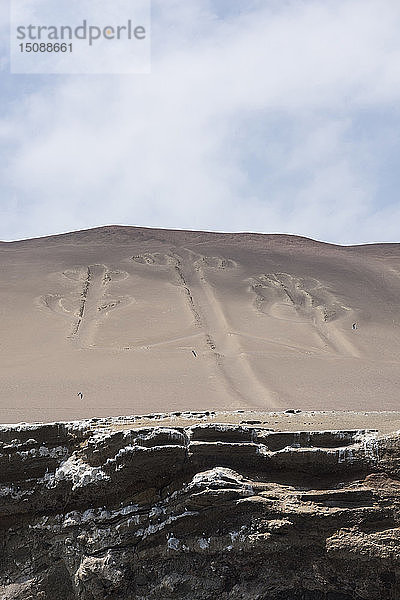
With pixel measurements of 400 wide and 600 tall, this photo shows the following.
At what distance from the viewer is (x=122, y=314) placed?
77.6 ft

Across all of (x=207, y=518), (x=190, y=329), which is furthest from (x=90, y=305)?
(x=207, y=518)

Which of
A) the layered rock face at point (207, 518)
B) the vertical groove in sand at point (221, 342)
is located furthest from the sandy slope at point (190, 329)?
the layered rock face at point (207, 518)

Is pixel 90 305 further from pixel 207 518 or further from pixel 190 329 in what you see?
pixel 207 518

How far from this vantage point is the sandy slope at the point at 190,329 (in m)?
16.8

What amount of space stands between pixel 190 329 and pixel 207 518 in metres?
17.3

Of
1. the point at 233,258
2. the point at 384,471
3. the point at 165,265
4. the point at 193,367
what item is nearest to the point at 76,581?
the point at 384,471

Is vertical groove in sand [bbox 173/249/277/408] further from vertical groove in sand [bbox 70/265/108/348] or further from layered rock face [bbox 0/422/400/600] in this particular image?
layered rock face [bbox 0/422/400/600]

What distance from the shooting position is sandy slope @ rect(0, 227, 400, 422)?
1684cm

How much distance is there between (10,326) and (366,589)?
19.8 m

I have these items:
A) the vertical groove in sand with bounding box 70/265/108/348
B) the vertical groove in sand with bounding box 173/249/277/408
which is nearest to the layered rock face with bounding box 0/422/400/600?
the vertical groove in sand with bounding box 173/249/277/408

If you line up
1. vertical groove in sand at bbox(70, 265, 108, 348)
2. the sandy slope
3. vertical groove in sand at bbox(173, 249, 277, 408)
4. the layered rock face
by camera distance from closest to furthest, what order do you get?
the layered rock face, the sandy slope, vertical groove in sand at bbox(173, 249, 277, 408), vertical groove in sand at bbox(70, 265, 108, 348)

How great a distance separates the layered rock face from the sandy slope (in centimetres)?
905

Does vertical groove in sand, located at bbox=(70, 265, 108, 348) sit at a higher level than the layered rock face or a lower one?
higher

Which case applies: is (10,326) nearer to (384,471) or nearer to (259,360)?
(259,360)
